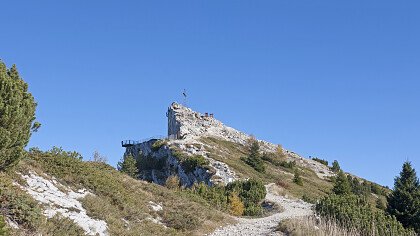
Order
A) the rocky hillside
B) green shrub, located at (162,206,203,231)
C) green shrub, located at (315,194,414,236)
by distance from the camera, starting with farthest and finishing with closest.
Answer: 1. green shrub, located at (162,206,203,231)
2. green shrub, located at (315,194,414,236)
3. the rocky hillside

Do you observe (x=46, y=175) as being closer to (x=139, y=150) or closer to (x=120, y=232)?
(x=120, y=232)

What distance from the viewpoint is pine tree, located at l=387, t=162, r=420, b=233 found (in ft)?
78.4

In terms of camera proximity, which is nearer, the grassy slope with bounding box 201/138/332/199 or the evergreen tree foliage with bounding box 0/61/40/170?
the evergreen tree foliage with bounding box 0/61/40/170

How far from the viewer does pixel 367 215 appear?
57.1 feet

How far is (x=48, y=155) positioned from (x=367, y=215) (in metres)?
13.5

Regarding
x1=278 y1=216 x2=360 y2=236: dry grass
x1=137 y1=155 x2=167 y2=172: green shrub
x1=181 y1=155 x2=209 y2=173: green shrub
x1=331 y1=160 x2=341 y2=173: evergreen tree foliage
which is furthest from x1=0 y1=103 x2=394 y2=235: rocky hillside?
x1=331 y1=160 x2=341 y2=173: evergreen tree foliage

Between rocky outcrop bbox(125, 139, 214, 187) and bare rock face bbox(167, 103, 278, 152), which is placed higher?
bare rock face bbox(167, 103, 278, 152)

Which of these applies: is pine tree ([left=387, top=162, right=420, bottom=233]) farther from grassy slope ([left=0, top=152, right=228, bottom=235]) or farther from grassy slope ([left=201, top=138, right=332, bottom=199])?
grassy slope ([left=201, top=138, right=332, bottom=199])

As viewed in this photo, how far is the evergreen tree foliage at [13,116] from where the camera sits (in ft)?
36.2

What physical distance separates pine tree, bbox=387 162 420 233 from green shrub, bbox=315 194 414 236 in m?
5.97

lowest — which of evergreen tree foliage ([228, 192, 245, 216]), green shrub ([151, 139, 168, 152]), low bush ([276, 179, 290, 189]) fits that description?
evergreen tree foliage ([228, 192, 245, 216])

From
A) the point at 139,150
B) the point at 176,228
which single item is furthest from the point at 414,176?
the point at 139,150

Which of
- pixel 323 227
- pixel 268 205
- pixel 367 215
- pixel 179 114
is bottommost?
pixel 323 227

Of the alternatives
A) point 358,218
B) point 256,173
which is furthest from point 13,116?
point 256,173
